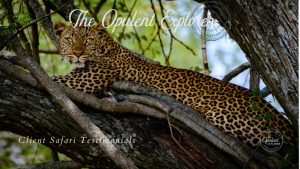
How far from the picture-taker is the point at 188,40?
1472 cm

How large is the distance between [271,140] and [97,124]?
1.54m

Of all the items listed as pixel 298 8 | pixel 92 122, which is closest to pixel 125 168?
pixel 92 122

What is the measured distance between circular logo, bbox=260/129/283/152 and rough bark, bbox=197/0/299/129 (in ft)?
1.98

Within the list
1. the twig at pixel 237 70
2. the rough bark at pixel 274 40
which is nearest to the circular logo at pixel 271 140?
the rough bark at pixel 274 40

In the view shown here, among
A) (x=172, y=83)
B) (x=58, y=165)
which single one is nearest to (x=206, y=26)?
(x=172, y=83)

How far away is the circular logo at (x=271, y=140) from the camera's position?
232 inches

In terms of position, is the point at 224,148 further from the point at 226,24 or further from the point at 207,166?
the point at 226,24

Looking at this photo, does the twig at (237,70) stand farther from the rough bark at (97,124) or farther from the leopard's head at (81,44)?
→ the rough bark at (97,124)

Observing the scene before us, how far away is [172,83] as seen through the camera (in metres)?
6.82

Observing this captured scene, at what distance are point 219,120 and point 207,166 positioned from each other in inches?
33.8

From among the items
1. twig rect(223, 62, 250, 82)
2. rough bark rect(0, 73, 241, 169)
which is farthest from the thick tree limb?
twig rect(223, 62, 250, 82)

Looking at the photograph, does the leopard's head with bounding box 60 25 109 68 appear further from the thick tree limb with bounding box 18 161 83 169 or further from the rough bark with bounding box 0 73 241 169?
the rough bark with bounding box 0 73 241 169

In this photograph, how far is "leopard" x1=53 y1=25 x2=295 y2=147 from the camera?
6262 mm

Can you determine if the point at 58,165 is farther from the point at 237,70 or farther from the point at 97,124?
the point at 237,70
